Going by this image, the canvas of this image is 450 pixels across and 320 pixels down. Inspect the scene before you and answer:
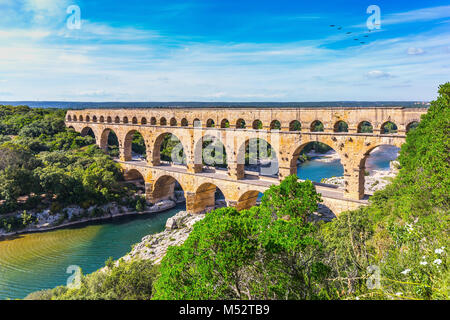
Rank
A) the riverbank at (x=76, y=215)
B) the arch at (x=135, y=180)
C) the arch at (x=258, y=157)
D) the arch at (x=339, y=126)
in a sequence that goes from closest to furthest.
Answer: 1. the arch at (x=339, y=126)
2. the riverbank at (x=76, y=215)
3. the arch at (x=135, y=180)
4. the arch at (x=258, y=157)

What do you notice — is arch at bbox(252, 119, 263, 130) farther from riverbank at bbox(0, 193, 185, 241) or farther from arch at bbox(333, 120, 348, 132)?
riverbank at bbox(0, 193, 185, 241)

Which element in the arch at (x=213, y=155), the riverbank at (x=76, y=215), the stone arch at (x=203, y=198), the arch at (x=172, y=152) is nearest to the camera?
the riverbank at (x=76, y=215)

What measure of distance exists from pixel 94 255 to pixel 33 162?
36.1 ft

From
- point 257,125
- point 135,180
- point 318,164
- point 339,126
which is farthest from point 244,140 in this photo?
point 339,126

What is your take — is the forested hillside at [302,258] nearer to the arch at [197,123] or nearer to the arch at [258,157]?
the arch at [197,123]

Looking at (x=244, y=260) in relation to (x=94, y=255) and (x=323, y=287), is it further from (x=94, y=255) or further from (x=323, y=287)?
(x=94, y=255)


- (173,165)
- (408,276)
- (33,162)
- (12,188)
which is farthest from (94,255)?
(408,276)

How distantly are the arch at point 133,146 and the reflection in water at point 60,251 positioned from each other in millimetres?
6770

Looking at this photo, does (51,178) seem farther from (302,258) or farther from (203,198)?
(302,258)

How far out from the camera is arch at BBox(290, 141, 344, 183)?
3328 centimetres

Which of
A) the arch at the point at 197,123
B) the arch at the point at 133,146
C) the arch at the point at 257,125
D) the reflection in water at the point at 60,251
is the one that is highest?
the arch at the point at 197,123

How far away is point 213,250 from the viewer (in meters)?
6.32

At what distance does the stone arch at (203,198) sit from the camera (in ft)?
70.7

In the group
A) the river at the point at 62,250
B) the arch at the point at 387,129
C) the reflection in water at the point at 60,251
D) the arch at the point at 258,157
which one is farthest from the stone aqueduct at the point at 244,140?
the arch at the point at 258,157
